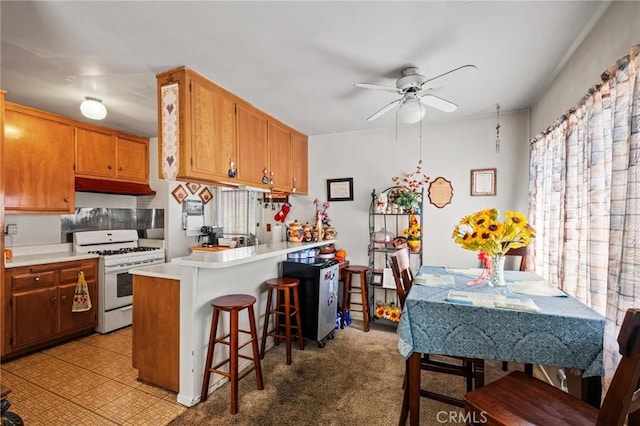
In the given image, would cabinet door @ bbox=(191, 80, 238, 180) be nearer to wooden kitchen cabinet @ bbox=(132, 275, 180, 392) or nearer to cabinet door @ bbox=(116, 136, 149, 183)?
wooden kitchen cabinet @ bbox=(132, 275, 180, 392)

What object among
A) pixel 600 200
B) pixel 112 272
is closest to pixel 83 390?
pixel 112 272

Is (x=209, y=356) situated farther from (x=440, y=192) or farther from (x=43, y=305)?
(x=440, y=192)

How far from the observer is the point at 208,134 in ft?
7.76

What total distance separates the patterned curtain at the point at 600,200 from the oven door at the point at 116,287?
13.4 ft

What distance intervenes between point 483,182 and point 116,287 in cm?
448

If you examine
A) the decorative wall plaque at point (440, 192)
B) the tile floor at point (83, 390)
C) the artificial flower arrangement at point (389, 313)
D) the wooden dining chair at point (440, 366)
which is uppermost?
the decorative wall plaque at point (440, 192)

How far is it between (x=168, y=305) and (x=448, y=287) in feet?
6.81

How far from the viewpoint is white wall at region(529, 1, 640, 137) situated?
1.37 meters

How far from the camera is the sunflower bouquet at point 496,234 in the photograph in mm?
1877

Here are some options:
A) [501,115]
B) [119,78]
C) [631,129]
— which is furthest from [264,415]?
[501,115]

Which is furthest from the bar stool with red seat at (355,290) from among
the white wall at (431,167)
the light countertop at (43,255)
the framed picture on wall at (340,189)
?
the light countertop at (43,255)

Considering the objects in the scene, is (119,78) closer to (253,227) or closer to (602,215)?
(253,227)

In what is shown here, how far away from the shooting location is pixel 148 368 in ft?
7.57

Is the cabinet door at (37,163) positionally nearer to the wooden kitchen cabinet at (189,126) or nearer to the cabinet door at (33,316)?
the cabinet door at (33,316)
